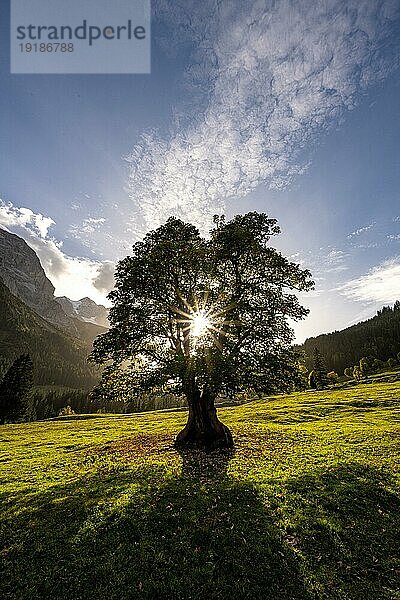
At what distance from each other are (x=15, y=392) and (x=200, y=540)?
256 feet

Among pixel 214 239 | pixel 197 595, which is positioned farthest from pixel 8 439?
pixel 197 595

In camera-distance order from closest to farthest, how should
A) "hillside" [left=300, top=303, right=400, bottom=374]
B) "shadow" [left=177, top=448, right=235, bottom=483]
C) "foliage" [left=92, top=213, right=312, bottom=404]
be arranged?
"shadow" [left=177, top=448, right=235, bottom=483] → "foliage" [left=92, top=213, right=312, bottom=404] → "hillside" [left=300, top=303, right=400, bottom=374]

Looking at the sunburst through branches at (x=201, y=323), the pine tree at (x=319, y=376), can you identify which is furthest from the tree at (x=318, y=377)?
the sunburst through branches at (x=201, y=323)

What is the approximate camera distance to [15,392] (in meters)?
71.3

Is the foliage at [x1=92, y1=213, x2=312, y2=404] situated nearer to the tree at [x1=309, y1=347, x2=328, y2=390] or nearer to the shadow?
the shadow

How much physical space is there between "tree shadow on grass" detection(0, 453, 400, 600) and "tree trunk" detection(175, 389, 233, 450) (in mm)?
8179

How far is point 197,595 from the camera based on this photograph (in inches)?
308

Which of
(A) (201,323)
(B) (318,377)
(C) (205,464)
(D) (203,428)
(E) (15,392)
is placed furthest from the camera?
(B) (318,377)

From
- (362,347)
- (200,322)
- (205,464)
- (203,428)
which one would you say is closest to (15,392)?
(203,428)

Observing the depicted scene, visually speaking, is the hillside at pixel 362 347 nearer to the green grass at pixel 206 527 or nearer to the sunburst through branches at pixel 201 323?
the sunburst through branches at pixel 201 323

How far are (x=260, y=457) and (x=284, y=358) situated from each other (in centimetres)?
749

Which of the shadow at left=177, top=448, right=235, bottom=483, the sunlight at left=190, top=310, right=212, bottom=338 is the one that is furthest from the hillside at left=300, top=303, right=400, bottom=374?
the sunlight at left=190, top=310, right=212, bottom=338

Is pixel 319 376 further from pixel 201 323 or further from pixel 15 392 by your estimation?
pixel 15 392

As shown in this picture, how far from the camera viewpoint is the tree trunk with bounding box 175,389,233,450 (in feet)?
78.4
